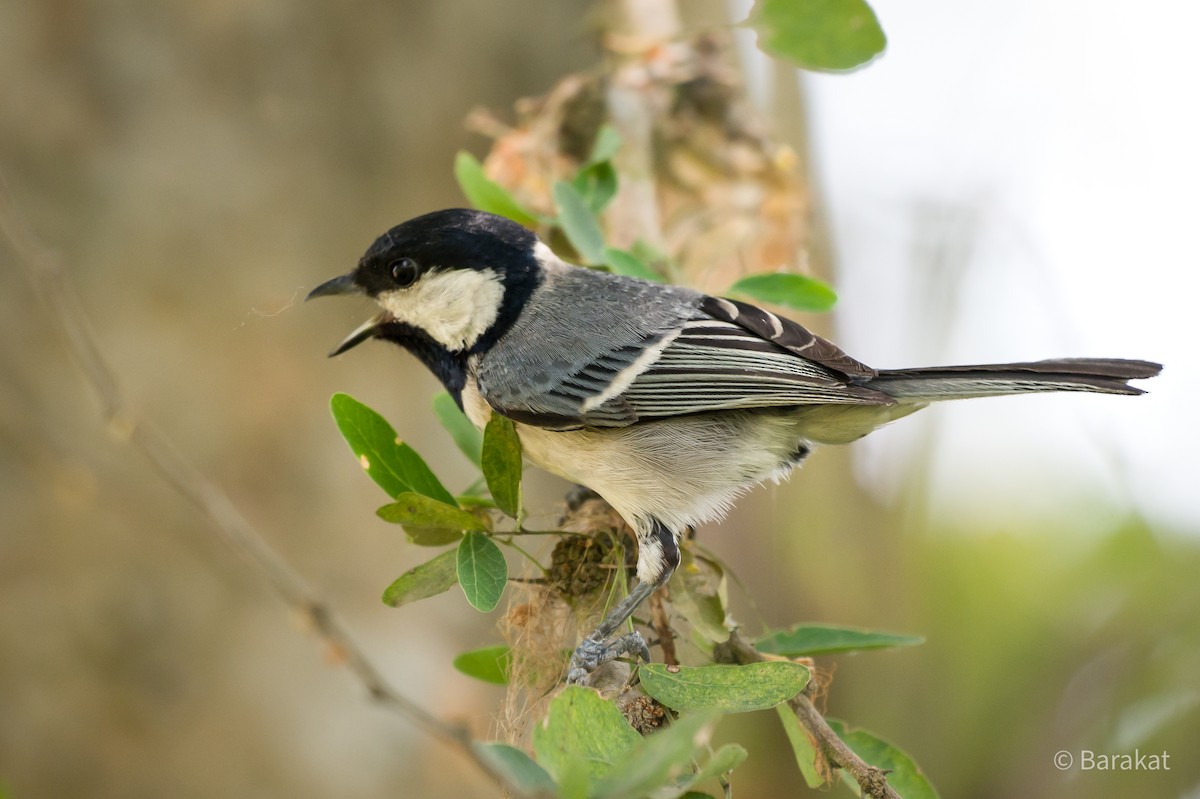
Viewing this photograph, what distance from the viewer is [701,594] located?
180 cm

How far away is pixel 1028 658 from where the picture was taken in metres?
4.14

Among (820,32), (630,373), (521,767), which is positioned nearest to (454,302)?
(630,373)

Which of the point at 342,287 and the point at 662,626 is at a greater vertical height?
the point at 342,287

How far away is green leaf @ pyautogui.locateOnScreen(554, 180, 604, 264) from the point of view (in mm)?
2238

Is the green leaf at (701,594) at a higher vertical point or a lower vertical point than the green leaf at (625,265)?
lower

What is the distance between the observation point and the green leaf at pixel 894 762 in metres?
1.68

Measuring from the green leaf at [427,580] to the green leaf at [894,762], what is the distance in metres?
0.80

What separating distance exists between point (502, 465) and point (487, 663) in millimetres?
461

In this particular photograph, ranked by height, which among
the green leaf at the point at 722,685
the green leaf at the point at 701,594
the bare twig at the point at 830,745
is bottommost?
the bare twig at the point at 830,745

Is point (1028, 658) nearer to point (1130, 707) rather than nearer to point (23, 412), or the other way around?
point (1130, 707)

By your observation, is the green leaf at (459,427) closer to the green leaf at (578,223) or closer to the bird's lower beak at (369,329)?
the bird's lower beak at (369,329)

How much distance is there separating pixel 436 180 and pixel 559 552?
7.30ft

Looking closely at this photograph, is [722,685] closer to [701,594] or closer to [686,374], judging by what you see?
[701,594]

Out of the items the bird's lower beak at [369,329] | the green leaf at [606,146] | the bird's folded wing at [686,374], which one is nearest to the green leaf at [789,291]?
the bird's folded wing at [686,374]
